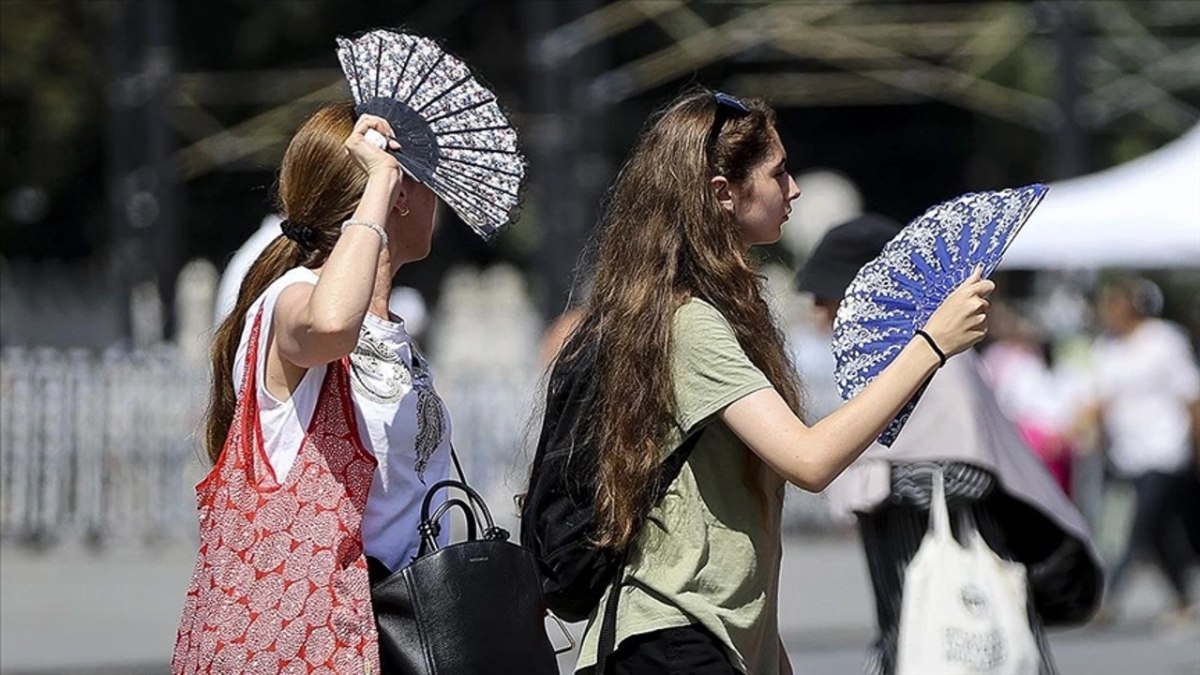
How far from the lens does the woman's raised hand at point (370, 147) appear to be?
3387 mm

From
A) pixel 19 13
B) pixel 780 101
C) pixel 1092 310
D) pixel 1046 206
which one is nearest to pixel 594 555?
pixel 1046 206

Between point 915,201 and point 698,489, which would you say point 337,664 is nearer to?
point 698,489

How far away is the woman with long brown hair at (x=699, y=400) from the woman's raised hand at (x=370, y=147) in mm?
500

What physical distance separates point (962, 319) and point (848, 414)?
0.77 feet

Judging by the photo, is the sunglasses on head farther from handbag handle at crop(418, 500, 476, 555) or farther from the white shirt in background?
the white shirt in background

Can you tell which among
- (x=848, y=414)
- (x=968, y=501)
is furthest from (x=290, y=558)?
(x=968, y=501)

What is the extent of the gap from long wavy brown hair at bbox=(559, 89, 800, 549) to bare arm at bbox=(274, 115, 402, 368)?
505mm

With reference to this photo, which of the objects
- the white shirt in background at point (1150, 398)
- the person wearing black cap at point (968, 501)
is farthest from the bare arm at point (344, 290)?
the white shirt in background at point (1150, 398)

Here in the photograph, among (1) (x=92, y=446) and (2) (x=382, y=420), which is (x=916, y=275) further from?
(1) (x=92, y=446)

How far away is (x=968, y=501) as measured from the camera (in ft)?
16.6

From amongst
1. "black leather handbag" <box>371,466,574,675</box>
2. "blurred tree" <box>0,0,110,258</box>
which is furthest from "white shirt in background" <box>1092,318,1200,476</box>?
"blurred tree" <box>0,0,110,258</box>

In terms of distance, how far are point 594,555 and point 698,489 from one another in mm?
199

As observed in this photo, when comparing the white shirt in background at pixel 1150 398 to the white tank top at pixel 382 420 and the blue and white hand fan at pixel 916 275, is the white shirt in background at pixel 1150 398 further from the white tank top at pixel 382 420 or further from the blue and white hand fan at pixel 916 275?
the white tank top at pixel 382 420

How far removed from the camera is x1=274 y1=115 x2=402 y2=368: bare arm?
126 inches
